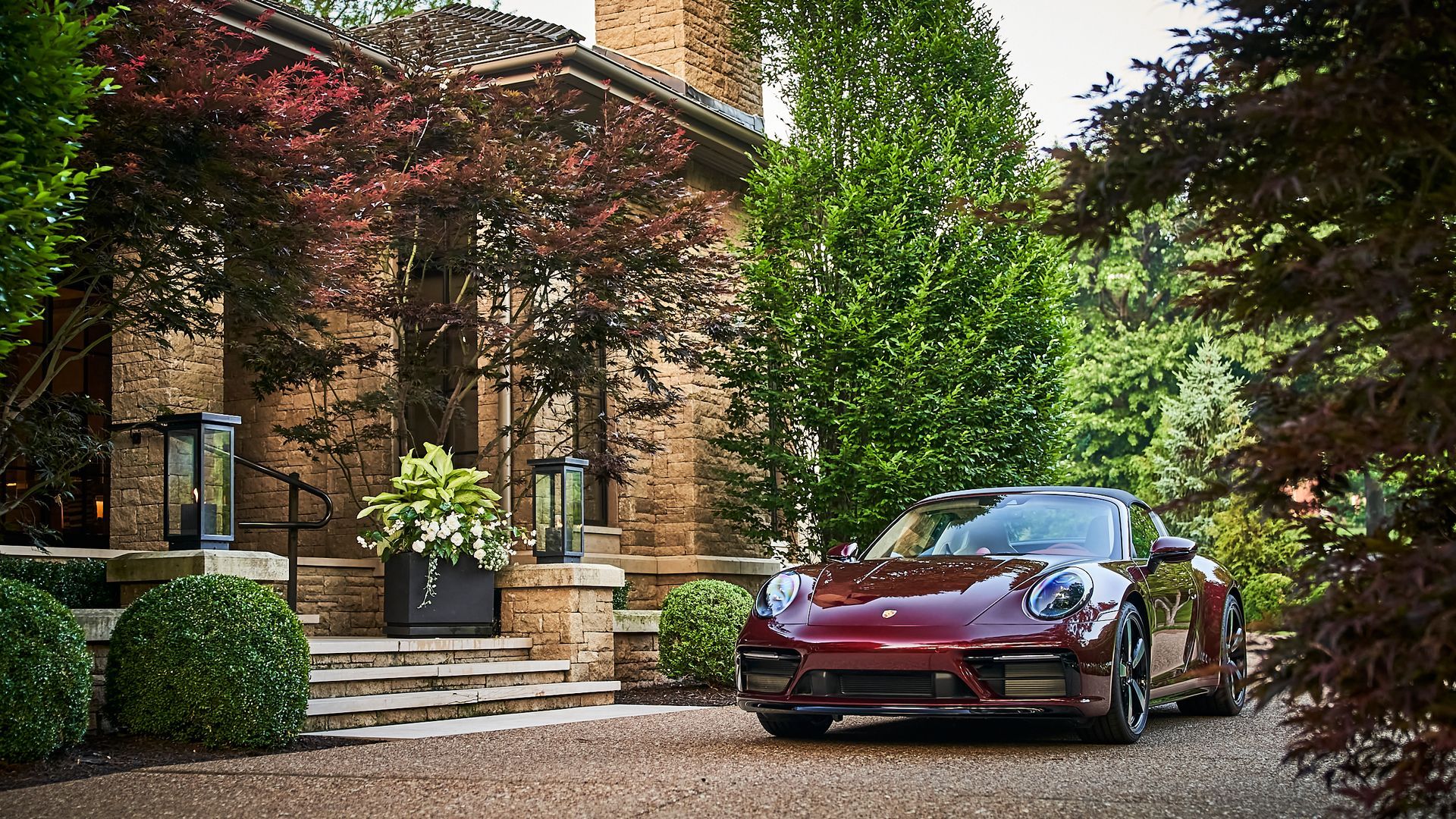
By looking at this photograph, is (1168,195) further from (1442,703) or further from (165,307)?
(165,307)

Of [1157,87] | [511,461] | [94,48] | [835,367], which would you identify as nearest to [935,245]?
[835,367]

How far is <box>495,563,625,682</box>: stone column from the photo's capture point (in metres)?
11.7

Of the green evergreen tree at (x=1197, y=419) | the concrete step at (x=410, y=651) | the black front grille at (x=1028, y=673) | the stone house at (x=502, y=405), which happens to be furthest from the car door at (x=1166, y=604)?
the green evergreen tree at (x=1197, y=419)

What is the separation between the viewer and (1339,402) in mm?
3598

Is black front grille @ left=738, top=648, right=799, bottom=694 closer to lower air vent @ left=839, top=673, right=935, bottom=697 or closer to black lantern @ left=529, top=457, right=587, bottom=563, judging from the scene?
lower air vent @ left=839, top=673, right=935, bottom=697

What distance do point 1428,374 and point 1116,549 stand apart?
4.62m

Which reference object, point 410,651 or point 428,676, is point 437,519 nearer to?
point 410,651

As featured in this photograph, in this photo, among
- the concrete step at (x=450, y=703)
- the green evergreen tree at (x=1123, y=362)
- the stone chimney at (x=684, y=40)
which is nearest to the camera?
the concrete step at (x=450, y=703)

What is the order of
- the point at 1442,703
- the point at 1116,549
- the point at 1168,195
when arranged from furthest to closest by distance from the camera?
the point at 1116,549 → the point at 1168,195 → the point at 1442,703

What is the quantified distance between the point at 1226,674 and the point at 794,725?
3.09 m

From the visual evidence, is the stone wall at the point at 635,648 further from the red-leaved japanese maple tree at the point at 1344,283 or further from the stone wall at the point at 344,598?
the red-leaved japanese maple tree at the point at 1344,283

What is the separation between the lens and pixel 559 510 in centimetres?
1214

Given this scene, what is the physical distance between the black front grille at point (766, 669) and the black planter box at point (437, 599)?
14.6ft

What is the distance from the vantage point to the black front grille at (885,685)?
6.85 meters
